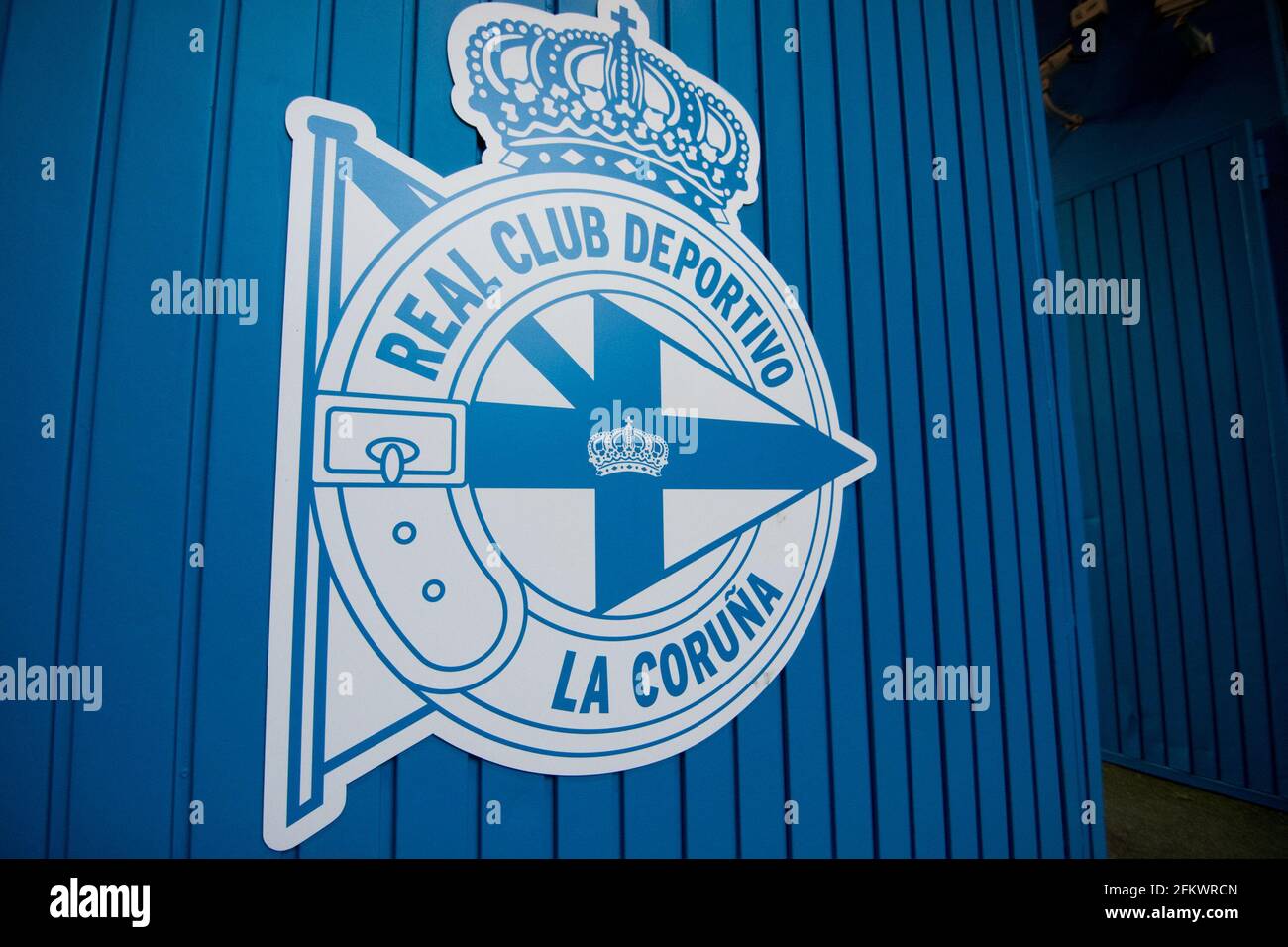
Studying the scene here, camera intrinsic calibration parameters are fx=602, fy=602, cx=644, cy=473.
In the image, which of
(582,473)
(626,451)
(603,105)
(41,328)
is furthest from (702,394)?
(41,328)

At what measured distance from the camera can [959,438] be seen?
60.9 inches

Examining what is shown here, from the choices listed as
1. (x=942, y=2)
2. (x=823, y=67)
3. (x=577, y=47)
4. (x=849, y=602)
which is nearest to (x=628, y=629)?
(x=849, y=602)

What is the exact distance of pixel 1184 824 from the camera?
2.46 m

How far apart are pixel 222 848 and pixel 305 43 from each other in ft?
5.27

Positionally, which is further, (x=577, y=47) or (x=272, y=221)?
(x=577, y=47)

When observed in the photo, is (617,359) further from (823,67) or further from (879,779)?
(879,779)

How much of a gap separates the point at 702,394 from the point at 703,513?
274mm

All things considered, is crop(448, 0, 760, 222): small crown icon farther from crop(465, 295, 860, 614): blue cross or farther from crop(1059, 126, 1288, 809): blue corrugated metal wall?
crop(1059, 126, 1288, 809): blue corrugated metal wall

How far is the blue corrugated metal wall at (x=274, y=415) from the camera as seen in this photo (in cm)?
112

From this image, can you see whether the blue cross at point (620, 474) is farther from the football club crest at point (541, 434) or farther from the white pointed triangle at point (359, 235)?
the white pointed triangle at point (359, 235)

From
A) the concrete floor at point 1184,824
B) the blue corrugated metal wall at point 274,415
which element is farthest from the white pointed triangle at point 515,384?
the concrete floor at point 1184,824

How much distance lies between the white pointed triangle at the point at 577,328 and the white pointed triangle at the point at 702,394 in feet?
0.56

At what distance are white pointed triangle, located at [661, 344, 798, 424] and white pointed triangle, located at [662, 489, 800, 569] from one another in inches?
7.0

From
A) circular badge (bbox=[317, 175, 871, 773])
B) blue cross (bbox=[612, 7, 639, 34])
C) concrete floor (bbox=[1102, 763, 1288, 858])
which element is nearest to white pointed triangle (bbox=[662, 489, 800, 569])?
circular badge (bbox=[317, 175, 871, 773])
